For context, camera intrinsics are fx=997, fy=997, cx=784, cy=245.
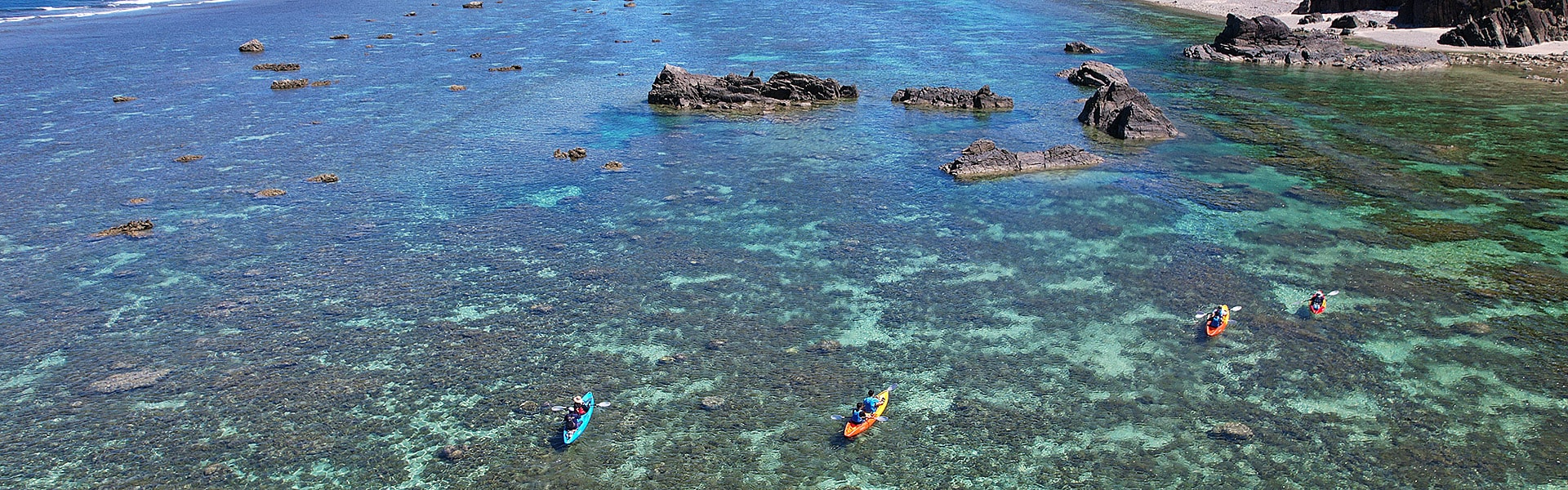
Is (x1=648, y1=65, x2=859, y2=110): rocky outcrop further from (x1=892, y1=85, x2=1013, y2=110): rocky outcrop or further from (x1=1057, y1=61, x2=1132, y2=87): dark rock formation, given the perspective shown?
(x1=1057, y1=61, x2=1132, y2=87): dark rock formation

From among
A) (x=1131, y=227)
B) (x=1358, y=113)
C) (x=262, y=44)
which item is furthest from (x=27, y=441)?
(x=262, y=44)

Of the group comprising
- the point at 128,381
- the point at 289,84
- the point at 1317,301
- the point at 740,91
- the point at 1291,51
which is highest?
the point at 1291,51

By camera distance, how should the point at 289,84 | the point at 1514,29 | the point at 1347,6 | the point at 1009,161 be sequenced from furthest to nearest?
the point at 1347,6 → the point at 1514,29 → the point at 289,84 → the point at 1009,161

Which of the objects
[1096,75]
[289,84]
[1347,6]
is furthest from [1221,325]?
[1347,6]

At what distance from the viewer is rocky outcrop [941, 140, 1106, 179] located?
27797 millimetres

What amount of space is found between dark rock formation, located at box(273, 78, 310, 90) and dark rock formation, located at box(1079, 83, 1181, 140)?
3233 centimetres

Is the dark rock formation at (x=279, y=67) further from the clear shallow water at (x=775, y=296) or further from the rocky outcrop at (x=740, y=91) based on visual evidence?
the rocky outcrop at (x=740, y=91)

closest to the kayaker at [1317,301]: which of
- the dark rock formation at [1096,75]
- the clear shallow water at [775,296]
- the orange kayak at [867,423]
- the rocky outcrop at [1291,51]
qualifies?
the clear shallow water at [775,296]

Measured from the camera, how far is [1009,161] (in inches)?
1110

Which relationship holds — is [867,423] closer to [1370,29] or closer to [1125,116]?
[1125,116]

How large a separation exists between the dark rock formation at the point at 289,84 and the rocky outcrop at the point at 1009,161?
29.4 m

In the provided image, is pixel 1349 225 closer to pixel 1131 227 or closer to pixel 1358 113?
pixel 1131 227

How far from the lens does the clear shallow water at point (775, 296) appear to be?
1408 centimetres

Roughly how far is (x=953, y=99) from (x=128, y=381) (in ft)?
95.7
